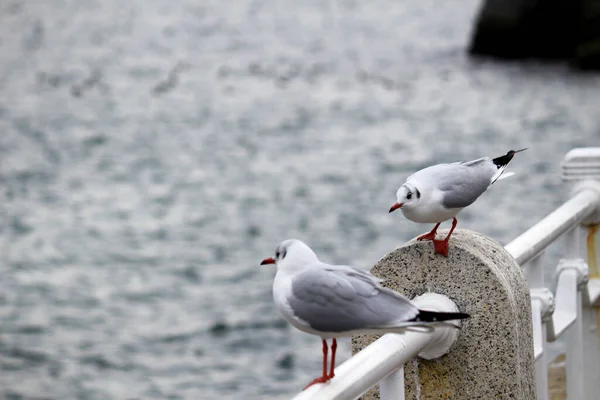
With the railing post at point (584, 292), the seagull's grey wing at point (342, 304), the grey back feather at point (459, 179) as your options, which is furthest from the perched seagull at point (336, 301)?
the railing post at point (584, 292)

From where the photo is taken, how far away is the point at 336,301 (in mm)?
2736

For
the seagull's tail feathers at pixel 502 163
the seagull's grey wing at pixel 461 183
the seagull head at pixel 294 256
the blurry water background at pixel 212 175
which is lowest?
the seagull head at pixel 294 256

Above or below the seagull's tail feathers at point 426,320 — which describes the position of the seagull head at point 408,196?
above

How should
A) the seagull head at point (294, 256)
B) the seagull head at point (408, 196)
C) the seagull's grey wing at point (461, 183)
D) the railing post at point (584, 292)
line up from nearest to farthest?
the seagull head at point (294, 256) → the seagull head at point (408, 196) → the seagull's grey wing at point (461, 183) → the railing post at point (584, 292)

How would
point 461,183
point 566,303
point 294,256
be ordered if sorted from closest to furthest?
1. point 294,256
2. point 461,183
3. point 566,303

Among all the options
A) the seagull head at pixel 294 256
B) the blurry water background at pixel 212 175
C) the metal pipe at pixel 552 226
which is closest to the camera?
the seagull head at pixel 294 256

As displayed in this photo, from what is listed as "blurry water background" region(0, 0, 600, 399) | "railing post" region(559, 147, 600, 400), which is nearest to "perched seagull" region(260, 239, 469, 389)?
"railing post" region(559, 147, 600, 400)

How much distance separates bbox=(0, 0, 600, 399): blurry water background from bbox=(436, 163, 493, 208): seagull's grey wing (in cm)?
805

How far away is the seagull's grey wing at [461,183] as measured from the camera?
338cm

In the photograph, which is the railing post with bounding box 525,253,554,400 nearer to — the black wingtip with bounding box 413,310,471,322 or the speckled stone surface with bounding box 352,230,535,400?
the speckled stone surface with bounding box 352,230,535,400

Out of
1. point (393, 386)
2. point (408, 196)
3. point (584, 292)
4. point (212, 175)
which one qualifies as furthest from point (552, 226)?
point (212, 175)

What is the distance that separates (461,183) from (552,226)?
3.00 feet

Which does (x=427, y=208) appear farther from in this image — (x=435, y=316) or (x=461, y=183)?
(x=435, y=316)

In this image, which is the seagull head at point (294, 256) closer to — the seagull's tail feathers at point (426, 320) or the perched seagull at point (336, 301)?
the perched seagull at point (336, 301)
